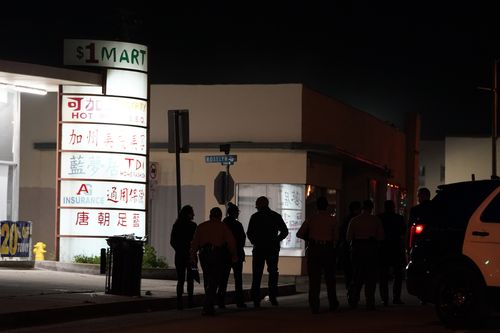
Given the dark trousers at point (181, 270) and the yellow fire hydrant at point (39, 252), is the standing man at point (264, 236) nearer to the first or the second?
the dark trousers at point (181, 270)

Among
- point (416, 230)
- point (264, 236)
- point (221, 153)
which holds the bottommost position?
point (264, 236)

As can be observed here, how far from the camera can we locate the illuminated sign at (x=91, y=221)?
29312mm

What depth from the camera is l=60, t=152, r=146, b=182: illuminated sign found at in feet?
95.6

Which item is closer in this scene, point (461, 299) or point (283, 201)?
point (461, 299)

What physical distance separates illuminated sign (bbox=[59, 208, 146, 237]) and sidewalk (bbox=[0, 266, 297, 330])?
1905 mm

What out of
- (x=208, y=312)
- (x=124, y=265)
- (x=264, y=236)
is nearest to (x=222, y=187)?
(x=264, y=236)

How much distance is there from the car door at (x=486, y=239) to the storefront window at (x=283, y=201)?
1739 centimetres

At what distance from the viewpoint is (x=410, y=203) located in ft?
176

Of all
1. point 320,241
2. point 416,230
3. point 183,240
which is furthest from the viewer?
point 183,240

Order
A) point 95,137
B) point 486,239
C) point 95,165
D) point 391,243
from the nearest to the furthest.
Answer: point 486,239 → point 391,243 → point 95,137 → point 95,165

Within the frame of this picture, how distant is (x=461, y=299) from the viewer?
16.4 m

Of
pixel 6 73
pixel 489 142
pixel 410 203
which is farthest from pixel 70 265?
pixel 489 142

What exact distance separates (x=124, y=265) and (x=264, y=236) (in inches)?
101

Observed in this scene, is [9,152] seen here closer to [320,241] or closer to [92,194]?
[92,194]
